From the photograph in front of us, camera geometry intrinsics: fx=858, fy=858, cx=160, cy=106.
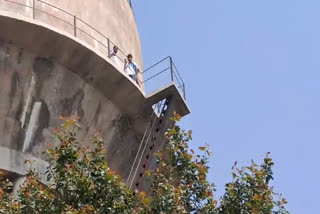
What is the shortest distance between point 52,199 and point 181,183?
1.76 m

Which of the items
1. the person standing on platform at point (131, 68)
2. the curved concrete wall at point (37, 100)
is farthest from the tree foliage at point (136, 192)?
the person standing on platform at point (131, 68)

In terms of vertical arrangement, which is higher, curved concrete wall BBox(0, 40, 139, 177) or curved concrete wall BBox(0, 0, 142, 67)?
curved concrete wall BBox(0, 0, 142, 67)

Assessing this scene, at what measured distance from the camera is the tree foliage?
10.5 metres

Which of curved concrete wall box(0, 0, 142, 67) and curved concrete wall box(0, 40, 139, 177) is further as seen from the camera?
curved concrete wall box(0, 0, 142, 67)

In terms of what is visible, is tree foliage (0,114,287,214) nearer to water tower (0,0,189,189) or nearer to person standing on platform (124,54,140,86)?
water tower (0,0,189,189)

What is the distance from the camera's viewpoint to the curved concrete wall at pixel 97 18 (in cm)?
1659

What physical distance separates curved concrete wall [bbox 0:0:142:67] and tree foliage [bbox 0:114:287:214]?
19.2 ft

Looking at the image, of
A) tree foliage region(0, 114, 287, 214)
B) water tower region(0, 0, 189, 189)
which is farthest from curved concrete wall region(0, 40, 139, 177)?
tree foliage region(0, 114, 287, 214)

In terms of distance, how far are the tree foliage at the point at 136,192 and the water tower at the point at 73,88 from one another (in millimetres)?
4674

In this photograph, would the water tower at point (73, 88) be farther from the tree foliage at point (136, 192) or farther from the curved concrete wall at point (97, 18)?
the tree foliage at point (136, 192)

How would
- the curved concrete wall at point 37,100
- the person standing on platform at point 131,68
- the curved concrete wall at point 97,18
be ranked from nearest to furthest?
the curved concrete wall at point 37,100
the curved concrete wall at point 97,18
the person standing on platform at point 131,68

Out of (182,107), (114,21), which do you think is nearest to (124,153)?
(182,107)

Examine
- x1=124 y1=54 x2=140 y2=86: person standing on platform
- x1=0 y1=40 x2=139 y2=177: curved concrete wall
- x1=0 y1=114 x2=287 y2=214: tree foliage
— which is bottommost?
x1=0 y1=114 x2=287 y2=214: tree foliage

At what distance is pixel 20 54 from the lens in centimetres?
1595
